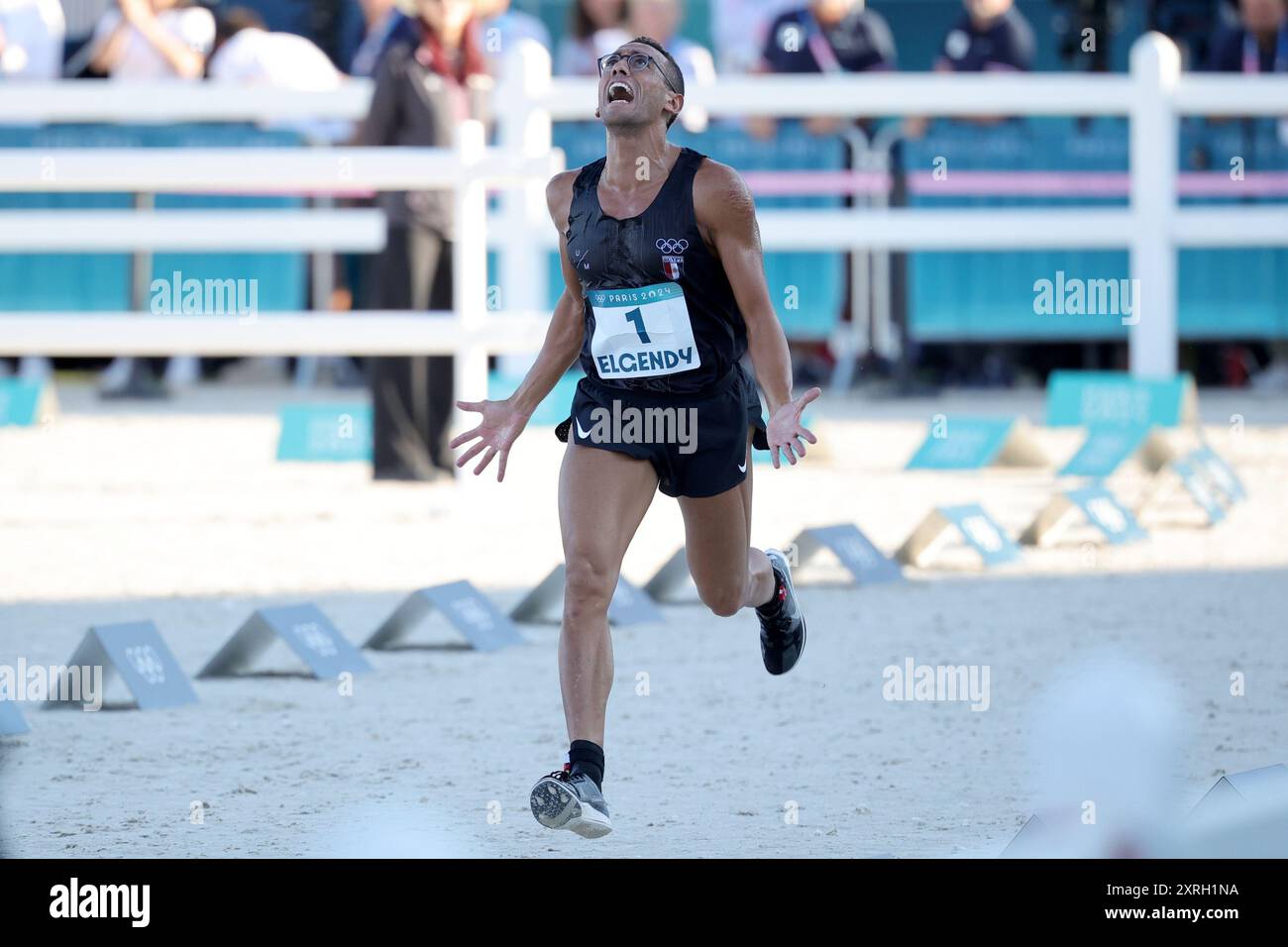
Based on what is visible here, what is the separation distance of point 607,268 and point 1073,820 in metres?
2.03

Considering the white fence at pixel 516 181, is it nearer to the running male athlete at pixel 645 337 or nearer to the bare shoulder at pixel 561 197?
the bare shoulder at pixel 561 197

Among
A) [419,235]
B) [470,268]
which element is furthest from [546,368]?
[419,235]

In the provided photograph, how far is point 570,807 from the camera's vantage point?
461 cm

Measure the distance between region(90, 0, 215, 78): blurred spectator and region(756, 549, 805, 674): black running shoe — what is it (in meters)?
9.15

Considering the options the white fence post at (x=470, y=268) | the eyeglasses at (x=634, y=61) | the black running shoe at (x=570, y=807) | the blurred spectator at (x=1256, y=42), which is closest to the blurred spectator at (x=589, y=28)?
the blurred spectator at (x=1256, y=42)

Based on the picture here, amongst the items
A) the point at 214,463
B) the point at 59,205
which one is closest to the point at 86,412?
the point at 59,205

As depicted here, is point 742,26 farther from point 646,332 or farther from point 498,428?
point 646,332

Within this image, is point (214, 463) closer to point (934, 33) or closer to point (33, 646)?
point (33, 646)

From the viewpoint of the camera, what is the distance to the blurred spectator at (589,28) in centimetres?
1512

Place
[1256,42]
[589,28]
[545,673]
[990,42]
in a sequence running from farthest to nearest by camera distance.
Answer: [1256,42]
[990,42]
[589,28]
[545,673]

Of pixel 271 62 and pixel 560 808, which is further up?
pixel 271 62

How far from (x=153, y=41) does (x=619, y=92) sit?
396 inches

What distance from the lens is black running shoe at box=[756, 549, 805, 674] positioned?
621 cm

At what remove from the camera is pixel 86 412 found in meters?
16.5
